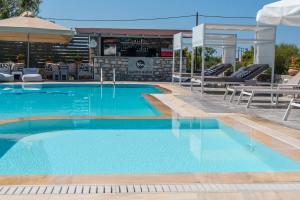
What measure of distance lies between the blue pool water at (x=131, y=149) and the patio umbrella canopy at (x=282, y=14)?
1.87 meters

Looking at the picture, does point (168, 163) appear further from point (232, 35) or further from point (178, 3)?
point (178, 3)

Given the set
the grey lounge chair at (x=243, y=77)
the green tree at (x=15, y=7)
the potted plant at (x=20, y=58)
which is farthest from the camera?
the green tree at (x=15, y=7)

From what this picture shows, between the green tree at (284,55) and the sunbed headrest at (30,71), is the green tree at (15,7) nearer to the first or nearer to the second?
the sunbed headrest at (30,71)

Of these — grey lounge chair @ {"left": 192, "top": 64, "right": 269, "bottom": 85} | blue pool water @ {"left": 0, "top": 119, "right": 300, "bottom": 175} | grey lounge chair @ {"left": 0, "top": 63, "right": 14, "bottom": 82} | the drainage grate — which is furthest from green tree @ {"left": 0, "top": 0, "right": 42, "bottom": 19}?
the drainage grate

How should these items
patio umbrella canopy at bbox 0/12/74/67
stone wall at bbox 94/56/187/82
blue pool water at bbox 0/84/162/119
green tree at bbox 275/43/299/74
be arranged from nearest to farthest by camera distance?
blue pool water at bbox 0/84/162/119, patio umbrella canopy at bbox 0/12/74/67, green tree at bbox 275/43/299/74, stone wall at bbox 94/56/187/82

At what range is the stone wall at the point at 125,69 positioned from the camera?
21.7m

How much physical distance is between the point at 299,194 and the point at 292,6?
3.57 meters

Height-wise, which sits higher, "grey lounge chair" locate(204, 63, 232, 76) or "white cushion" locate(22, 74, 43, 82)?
"grey lounge chair" locate(204, 63, 232, 76)

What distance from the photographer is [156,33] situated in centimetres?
2316

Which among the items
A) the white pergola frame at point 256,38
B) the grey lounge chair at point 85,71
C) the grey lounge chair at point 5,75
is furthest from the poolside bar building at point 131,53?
the white pergola frame at point 256,38

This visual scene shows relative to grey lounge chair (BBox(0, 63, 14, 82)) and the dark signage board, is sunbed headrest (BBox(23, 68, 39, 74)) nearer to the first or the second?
grey lounge chair (BBox(0, 63, 14, 82))

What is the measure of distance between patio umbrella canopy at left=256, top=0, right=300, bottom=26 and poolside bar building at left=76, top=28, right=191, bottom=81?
48.3ft

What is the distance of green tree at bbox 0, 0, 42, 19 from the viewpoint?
94.6 ft

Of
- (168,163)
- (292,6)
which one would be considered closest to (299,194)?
(168,163)
